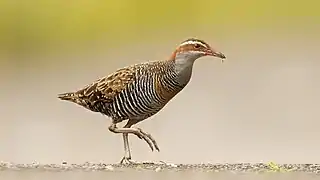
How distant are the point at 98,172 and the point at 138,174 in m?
0.14

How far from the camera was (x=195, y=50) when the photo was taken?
133 inches

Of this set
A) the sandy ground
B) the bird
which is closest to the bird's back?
the bird

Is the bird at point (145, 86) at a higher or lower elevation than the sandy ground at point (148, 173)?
higher

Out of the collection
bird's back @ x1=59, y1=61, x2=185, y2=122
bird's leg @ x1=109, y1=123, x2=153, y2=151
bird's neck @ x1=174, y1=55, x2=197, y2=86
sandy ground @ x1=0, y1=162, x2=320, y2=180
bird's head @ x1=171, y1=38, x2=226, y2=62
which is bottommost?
sandy ground @ x1=0, y1=162, x2=320, y2=180

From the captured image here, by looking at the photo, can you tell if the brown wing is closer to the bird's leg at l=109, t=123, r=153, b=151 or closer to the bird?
the bird

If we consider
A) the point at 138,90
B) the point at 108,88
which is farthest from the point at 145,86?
the point at 108,88

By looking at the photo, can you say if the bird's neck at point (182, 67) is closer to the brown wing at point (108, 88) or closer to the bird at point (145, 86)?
the bird at point (145, 86)

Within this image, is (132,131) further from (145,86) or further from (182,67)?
(182,67)

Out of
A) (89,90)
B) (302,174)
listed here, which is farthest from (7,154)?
(302,174)

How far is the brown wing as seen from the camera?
341 cm

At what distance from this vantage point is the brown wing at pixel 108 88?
341 centimetres

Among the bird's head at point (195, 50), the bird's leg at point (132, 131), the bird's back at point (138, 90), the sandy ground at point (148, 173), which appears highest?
the bird's head at point (195, 50)

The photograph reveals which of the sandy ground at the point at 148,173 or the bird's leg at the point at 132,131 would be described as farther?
the bird's leg at the point at 132,131

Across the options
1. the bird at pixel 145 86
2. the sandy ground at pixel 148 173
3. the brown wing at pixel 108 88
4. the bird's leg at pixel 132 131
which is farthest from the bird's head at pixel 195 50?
the sandy ground at pixel 148 173
